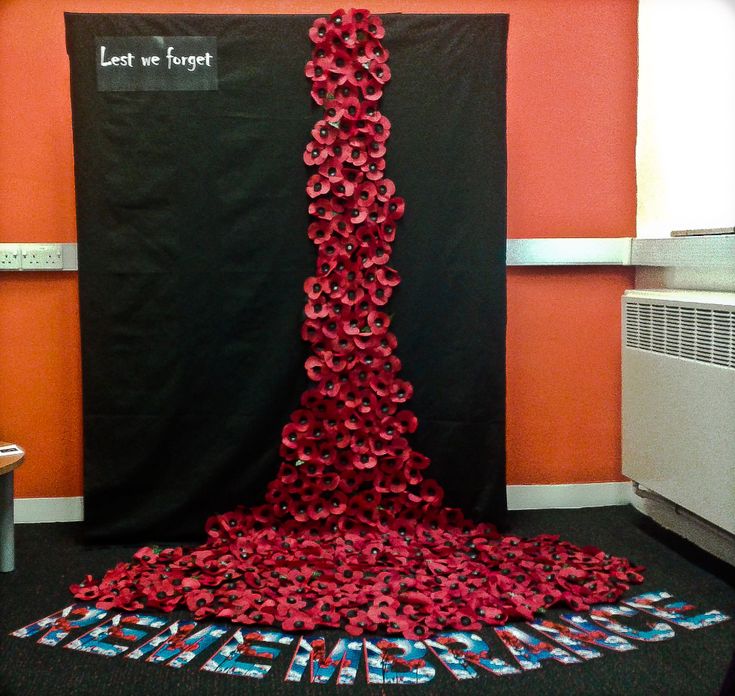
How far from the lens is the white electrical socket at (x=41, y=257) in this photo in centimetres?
345

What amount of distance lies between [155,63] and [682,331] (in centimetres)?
197

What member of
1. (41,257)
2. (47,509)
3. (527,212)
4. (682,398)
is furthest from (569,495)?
(41,257)

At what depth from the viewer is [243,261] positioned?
323 centimetres

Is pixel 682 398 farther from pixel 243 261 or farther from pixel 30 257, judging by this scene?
pixel 30 257

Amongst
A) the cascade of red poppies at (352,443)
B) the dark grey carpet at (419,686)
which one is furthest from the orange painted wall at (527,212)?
the dark grey carpet at (419,686)

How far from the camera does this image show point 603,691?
2.19m

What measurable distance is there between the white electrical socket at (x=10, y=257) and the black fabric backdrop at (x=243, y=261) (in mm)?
400

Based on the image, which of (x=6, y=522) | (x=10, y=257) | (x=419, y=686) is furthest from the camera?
(x=10, y=257)

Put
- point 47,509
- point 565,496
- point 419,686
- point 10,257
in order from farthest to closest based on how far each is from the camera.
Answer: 1. point 565,496
2. point 47,509
3. point 10,257
4. point 419,686

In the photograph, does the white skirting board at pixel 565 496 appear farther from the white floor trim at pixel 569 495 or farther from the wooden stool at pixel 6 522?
the wooden stool at pixel 6 522

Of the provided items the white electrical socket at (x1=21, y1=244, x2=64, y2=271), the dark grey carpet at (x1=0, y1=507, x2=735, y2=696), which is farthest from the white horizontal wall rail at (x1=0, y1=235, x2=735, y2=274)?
the dark grey carpet at (x1=0, y1=507, x2=735, y2=696)

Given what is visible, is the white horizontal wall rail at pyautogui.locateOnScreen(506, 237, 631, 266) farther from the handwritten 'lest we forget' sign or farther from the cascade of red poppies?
the handwritten 'lest we forget' sign

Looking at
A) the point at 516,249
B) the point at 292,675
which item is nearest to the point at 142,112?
the point at 516,249

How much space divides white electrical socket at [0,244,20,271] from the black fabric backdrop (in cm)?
40
